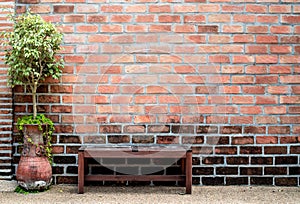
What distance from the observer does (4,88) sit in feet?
11.6

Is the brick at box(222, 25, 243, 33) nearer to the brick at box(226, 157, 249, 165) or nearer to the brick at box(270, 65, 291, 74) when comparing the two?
the brick at box(270, 65, 291, 74)

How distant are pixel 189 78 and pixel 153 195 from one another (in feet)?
3.34

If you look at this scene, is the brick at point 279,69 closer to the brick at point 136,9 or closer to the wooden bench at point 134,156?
the wooden bench at point 134,156

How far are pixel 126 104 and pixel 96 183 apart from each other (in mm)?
722

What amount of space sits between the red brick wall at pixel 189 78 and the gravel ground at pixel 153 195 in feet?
0.64

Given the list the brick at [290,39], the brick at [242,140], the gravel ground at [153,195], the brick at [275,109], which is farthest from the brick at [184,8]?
the gravel ground at [153,195]

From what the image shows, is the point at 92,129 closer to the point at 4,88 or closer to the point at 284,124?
the point at 4,88

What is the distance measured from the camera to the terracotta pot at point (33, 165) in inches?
128

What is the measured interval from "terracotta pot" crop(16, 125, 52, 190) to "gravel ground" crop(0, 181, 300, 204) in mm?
91

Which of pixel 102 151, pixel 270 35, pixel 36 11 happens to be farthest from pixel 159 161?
pixel 36 11

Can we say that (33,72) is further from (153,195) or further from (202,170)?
(202,170)

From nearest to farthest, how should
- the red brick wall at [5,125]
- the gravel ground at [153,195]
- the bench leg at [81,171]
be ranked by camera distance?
the gravel ground at [153,195] → the bench leg at [81,171] → the red brick wall at [5,125]

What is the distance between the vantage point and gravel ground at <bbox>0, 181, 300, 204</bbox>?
3.11 meters

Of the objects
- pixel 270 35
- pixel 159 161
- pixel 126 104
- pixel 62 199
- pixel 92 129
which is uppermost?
pixel 270 35
